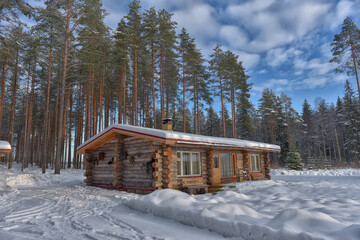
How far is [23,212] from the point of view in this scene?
6453 millimetres

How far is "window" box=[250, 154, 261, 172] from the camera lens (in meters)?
15.8

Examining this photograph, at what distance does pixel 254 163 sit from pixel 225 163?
383 centimetres

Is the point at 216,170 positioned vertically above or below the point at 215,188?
above

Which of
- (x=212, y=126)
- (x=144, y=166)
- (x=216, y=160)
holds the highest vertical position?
(x=212, y=126)

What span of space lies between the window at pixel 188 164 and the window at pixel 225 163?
1564 mm

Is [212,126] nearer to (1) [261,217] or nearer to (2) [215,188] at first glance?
(2) [215,188]

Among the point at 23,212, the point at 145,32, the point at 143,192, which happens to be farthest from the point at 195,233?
the point at 145,32

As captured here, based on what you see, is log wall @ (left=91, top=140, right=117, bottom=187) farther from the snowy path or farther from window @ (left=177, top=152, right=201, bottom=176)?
the snowy path

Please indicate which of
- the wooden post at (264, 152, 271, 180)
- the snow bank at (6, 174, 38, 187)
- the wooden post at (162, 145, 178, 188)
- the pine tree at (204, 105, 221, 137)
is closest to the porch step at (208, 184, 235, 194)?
the wooden post at (162, 145, 178, 188)

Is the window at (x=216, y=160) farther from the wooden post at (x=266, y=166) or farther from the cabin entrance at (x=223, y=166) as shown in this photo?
the wooden post at (x=266, y=166)

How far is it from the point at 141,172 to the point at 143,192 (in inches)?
38.6

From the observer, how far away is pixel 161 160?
996 cm

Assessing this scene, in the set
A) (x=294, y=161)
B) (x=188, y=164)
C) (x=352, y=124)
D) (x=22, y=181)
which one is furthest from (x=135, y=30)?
(x=352, y=124)

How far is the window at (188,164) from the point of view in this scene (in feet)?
35.2
